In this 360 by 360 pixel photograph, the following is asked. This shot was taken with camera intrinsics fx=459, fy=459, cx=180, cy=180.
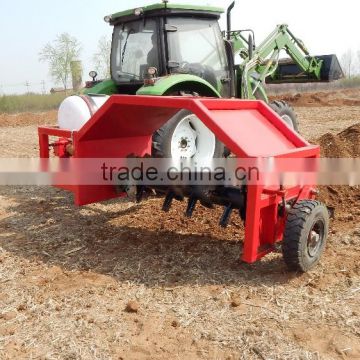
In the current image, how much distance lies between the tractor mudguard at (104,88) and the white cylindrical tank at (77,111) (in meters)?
0.94

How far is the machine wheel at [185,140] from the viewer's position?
420 centimetres

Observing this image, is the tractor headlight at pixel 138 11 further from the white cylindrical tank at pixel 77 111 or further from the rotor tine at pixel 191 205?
the rotor tine at pixel 191 205

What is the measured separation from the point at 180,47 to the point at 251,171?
2712 millimetres

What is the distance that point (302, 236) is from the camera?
3025mm

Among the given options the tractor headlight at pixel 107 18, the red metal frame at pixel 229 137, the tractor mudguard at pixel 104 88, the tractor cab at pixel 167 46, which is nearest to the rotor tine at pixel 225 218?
the red metal frame at pixel 229 137

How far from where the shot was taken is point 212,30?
5645mm

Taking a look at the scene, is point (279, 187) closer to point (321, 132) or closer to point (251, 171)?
point (251, 171)

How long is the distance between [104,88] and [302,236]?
11.8 ft

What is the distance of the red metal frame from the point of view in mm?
3025

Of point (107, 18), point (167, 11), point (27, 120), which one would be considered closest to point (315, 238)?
point (167, 11)

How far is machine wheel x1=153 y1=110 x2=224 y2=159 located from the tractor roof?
1.42 meters

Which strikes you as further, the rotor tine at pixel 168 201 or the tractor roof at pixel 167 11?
the tractor roof at pixel 167 11

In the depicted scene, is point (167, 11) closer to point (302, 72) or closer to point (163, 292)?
point (163, 292)

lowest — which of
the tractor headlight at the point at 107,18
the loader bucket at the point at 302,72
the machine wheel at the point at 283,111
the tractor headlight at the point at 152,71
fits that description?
the machine wheel at the point at 283,111
